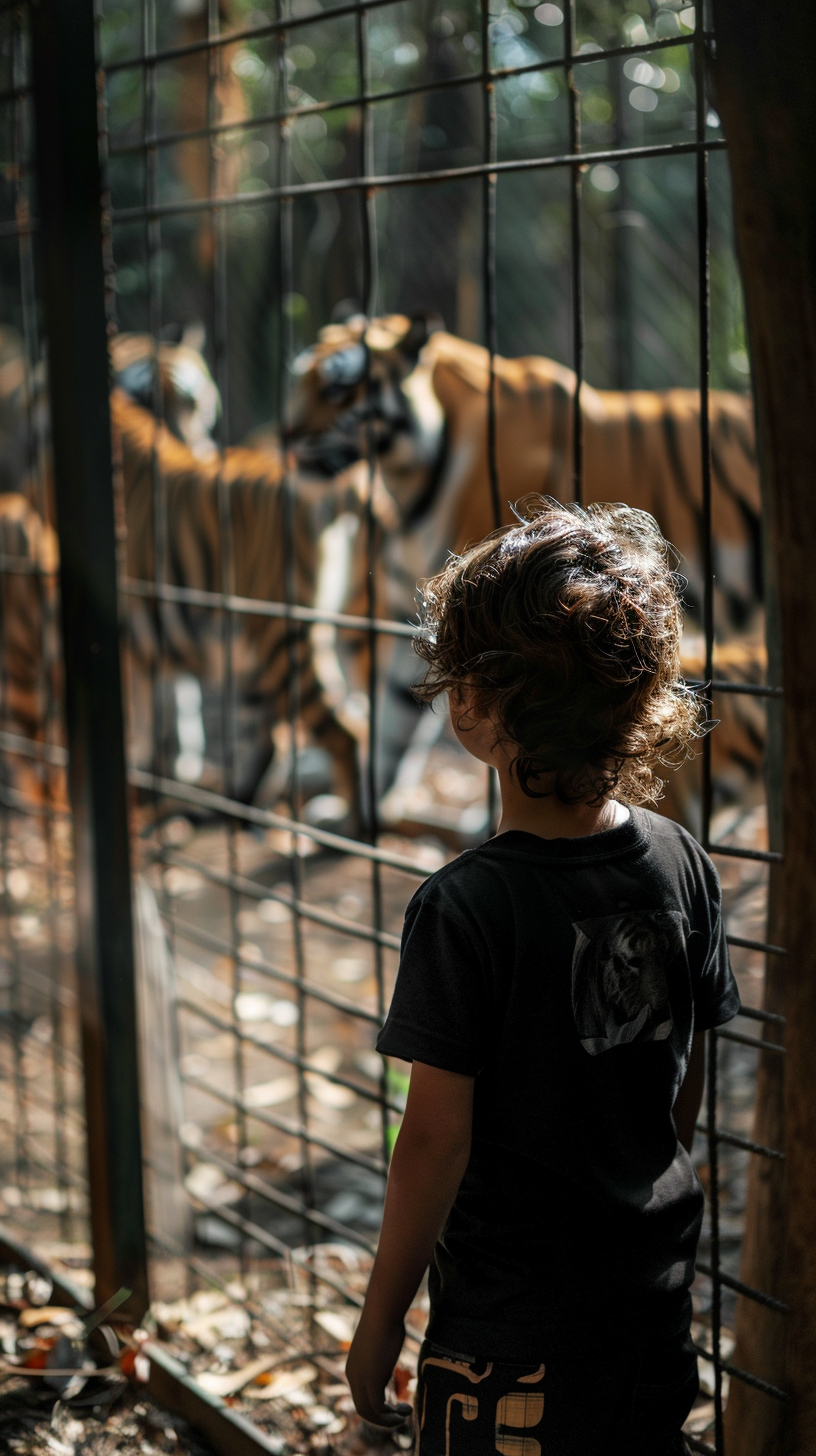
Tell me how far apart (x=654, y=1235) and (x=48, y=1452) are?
1.30m

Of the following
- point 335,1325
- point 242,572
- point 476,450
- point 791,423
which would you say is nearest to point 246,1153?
point 335,1325

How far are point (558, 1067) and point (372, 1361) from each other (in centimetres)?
34

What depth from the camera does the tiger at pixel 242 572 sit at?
5703 mm

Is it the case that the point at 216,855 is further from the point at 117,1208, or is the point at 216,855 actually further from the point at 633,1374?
the point at 633,1374

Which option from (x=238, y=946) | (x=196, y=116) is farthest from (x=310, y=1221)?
(x=196, y=116)

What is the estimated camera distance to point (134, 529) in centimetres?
682

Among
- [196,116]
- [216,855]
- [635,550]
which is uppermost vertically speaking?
[196,116]

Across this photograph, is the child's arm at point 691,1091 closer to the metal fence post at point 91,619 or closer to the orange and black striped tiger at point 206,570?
the metal fence post at point 91,619

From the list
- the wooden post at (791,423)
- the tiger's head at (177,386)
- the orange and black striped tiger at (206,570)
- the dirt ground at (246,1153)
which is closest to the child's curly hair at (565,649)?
the wooden post at (791,423)

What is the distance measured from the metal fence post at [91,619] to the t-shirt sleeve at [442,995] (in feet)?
3.92

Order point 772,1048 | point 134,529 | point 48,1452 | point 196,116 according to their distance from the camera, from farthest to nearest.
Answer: point 196,116 < point 134,529 < point 48,1452 < point 772,1048

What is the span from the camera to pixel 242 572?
19.6 ft

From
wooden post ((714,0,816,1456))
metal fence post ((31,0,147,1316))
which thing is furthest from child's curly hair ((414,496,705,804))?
metal fence post ((31,0,147,1316))

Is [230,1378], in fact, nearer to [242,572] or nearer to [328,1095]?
[328,1095]
